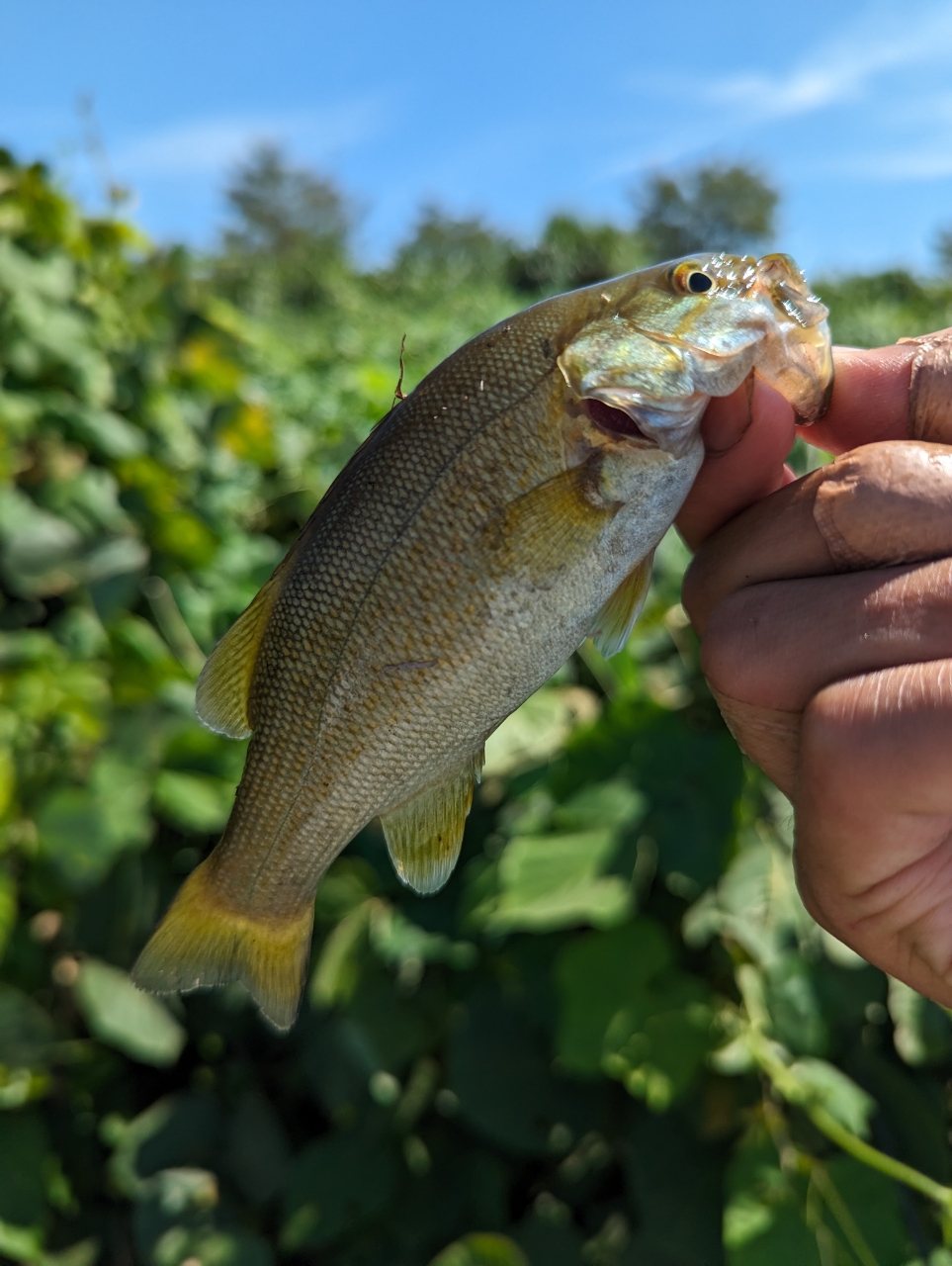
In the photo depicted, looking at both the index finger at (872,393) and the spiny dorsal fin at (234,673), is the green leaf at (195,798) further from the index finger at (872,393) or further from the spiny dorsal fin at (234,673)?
the index finger at (872,393)

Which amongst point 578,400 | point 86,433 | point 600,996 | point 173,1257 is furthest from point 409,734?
point 86,433

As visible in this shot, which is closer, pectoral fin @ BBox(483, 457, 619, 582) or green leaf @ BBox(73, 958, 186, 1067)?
pectoral fin @ BBox(483, 457, 619, 582)

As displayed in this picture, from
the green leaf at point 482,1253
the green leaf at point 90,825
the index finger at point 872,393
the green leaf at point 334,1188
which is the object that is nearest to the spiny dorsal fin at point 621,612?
the index finger at point 872,393

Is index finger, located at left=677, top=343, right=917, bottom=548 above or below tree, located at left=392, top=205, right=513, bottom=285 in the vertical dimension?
above

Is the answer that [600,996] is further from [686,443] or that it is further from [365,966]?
[686,443]

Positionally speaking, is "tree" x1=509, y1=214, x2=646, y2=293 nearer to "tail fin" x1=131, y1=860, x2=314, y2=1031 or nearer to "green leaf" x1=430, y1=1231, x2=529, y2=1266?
"green leaf" x1=430, y1=1231, x2=529, y2=1266

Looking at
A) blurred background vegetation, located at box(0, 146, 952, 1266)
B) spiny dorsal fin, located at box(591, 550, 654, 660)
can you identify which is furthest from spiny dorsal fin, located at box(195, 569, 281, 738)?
blurred background vegetation, located at box(0, 146, 952, 1266)

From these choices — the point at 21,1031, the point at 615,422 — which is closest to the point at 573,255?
the point at 21,1031
